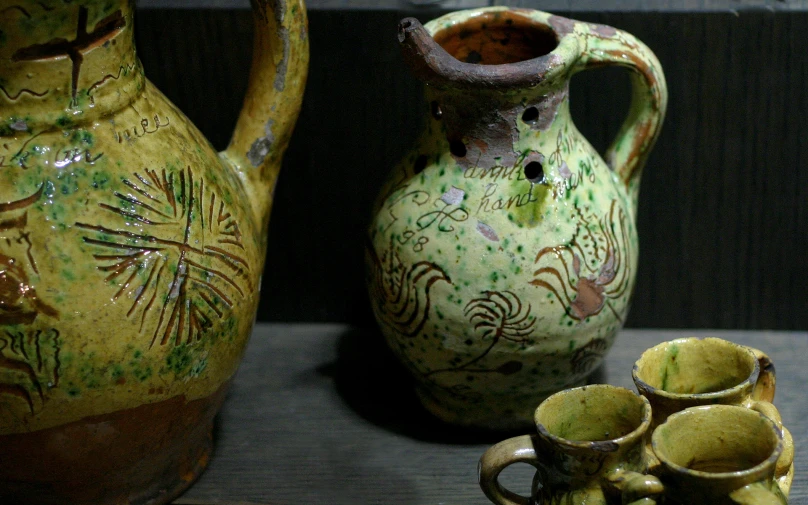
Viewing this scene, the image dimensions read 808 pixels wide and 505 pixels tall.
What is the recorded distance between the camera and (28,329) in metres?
0.87

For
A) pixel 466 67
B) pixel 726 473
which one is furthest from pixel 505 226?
pixel 726 473

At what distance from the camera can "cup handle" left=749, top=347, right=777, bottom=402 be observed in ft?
3.13

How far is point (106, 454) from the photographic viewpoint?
3.12 feet

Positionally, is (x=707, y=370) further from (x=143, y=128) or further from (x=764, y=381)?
(x=143, y=128)

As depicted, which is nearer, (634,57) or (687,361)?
(687,361)

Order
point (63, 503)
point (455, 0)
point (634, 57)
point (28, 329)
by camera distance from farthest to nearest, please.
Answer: point (455, 0) < point (634, 57) < point (63, 503) < point (28, 329)

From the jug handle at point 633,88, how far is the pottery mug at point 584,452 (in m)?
Result: 0.35

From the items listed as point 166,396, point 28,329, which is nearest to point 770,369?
point 166,396

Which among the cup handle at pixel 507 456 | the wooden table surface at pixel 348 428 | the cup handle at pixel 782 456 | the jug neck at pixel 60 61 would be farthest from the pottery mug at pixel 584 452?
the jug neck at pixel 60 61

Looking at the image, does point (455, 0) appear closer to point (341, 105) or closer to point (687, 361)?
point (341, 105)

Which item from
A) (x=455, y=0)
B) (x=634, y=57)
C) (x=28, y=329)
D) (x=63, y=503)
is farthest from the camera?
(x=455, y=0)

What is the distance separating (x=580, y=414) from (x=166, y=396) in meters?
0.37

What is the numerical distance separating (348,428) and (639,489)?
1.63 feet

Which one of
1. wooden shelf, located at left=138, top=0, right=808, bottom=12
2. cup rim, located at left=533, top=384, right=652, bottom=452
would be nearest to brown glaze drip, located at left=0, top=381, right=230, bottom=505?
cup rim, located at left=533, top=384, right=652, bottom=452
